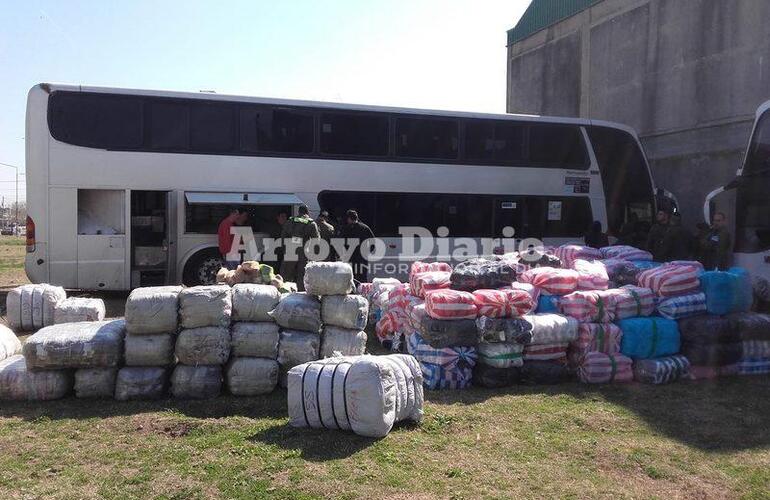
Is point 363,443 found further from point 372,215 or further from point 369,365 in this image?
point 372,215

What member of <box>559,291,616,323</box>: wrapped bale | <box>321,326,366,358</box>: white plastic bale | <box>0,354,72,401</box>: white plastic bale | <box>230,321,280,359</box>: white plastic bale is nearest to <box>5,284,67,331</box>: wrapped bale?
<box>0,354,72,401</box>: white plastic bale

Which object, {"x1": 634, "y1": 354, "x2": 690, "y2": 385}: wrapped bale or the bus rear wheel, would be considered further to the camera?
the bus rear wheel

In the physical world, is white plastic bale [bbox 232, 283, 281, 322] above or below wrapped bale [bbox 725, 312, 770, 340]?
above

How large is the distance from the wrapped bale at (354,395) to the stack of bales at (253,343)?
39.3 inches

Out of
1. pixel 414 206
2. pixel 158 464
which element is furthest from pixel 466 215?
pixel 158 464

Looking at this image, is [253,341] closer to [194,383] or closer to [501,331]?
[194,383]

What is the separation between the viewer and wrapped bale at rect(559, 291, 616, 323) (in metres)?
6.96

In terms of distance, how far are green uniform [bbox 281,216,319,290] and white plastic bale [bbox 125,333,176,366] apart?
15.0 ft

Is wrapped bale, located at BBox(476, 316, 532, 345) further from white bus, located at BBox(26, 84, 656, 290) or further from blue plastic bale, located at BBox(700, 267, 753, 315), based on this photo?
white bus, located at BBox(26, 84, 656, 290)

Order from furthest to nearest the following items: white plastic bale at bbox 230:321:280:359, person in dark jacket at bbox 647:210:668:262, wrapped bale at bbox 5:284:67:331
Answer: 1. person in dark jacket at bbox 647:210:668:262
2. wrapped bale at bbox 5:284:67:331
3. white plastic bale at bbox 230:321:280:359

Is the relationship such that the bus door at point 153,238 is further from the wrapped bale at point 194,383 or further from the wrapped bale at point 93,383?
the wrapped bale at point 194,383

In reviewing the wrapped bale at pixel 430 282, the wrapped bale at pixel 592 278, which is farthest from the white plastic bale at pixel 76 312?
the wrapped bale at pixel 592 278

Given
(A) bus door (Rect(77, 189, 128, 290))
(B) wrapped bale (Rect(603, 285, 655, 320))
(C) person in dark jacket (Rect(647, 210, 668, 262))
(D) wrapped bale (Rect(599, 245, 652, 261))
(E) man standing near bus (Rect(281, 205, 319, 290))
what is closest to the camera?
(B) wrapped bale (Rect(603, 285, 655, 320))

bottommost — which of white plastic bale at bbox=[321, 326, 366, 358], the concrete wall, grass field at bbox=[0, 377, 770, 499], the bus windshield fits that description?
grass field at bbox=[0, 377, 770, 499]
